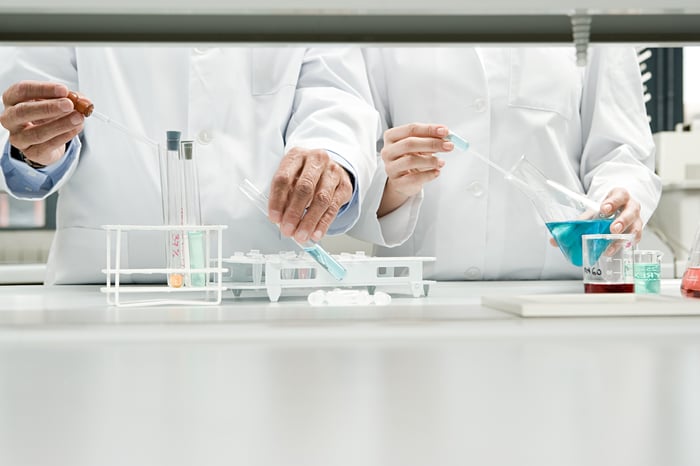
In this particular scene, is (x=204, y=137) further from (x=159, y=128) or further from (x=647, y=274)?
(x=647, y=274)

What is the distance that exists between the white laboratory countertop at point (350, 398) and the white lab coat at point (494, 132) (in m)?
1.12

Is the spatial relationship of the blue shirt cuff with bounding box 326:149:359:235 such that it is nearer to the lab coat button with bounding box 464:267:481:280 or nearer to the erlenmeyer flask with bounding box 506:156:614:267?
the erlenmeyer flask with bounding box 506:156:614:267

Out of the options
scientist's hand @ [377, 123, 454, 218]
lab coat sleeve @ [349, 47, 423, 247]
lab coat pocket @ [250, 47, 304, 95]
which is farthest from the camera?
lab coat pocket @ [250, 47, 304, 95]

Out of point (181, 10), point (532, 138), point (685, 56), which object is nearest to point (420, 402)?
point (181, 10)

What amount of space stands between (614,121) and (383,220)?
58cm

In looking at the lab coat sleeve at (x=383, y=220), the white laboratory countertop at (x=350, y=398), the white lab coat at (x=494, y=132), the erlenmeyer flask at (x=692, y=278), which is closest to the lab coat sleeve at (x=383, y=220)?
the lab coat sleeve at (x=383, y=220)

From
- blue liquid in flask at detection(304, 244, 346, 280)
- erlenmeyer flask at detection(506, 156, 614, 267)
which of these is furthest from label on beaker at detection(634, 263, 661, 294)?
blue liquid in flask at detection(304, 244, 346, 280)

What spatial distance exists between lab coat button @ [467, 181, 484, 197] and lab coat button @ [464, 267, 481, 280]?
0.16 metres

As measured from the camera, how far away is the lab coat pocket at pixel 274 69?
144cm

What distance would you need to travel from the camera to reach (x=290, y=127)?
1.46 metres

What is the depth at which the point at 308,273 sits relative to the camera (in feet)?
2.63

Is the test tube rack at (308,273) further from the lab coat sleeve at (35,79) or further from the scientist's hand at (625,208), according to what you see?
the lab coat sleeve at (35,79)

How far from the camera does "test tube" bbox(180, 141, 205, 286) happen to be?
0.80 metres

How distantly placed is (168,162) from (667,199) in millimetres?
1926
